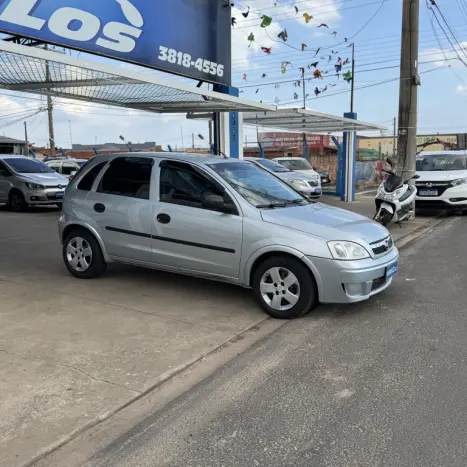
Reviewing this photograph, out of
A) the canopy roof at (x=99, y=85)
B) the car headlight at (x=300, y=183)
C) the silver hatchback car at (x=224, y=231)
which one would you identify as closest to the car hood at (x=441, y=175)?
the car headlight at (x=300, y=183)

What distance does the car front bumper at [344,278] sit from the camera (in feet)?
16.1

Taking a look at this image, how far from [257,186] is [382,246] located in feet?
5.18

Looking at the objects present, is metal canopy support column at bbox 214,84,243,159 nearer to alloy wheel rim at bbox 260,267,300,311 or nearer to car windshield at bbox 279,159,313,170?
alloy wheel rim at bbox 260,267,300,311

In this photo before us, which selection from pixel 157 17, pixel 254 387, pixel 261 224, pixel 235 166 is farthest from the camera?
pixel 157 17

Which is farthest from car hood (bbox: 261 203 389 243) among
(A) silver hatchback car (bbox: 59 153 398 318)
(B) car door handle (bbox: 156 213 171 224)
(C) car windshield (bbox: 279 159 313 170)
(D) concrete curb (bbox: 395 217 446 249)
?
(C) car windshield (bbox: 279 159 313 170)

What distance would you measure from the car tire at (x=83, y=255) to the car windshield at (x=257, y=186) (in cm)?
197

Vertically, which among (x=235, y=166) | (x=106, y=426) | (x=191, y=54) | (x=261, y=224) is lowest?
Answer: (x=106, y=426)

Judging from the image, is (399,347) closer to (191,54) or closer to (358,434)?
(358,434)

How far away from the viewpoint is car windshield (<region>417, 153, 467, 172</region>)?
1477 centimetres

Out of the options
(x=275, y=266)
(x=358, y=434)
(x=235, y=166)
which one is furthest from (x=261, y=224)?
(x=358, y=434)

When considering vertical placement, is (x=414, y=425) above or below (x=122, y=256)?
below

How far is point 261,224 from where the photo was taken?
205 inches

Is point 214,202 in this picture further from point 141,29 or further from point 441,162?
point 441,162

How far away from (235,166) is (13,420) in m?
3.83
